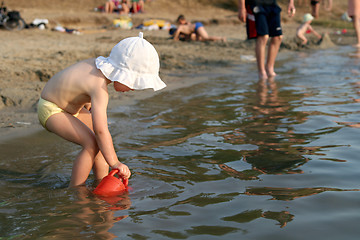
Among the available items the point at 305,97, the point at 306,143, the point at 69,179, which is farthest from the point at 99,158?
the point at 305,97

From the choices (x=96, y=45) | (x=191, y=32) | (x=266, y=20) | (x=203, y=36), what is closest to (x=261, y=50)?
(x=266, y=20)

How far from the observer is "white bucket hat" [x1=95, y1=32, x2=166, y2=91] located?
2.77 meters

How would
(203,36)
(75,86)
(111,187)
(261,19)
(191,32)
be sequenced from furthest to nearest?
(191,32), (203,36), (261,19), (75,86), (111,187)

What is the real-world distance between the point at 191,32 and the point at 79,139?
950 centimetres

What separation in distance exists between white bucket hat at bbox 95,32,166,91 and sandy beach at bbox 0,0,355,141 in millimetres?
1636

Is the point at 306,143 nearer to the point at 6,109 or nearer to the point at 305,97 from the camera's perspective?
the point at 305,97

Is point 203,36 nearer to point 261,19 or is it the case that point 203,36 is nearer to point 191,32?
point 191,32

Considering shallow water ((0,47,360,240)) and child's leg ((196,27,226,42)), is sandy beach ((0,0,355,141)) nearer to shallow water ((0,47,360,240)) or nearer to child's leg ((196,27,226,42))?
child's leg ((196,27,226,42))

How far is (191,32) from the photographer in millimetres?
12094

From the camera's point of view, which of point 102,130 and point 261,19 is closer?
point 102,130

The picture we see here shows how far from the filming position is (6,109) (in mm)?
4844

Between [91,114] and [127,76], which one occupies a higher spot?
[127,76]

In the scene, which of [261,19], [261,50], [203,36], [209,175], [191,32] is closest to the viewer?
[209,175]

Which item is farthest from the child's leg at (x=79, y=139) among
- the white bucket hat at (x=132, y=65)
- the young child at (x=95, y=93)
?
the white bucket hat at (x=132, y=65)
